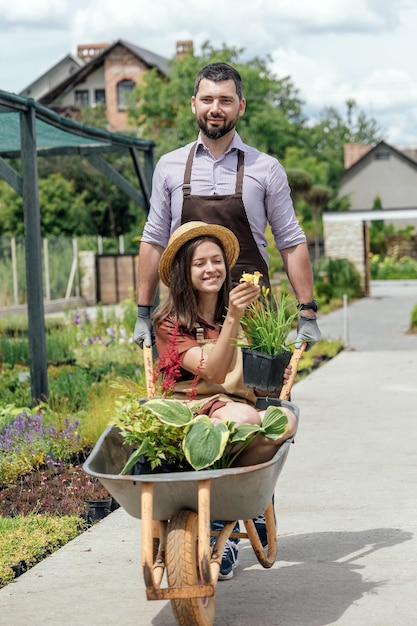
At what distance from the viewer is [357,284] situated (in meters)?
30.5

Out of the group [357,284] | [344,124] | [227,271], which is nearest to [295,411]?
[227,271]

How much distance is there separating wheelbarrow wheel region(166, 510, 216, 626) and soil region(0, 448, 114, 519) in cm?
210

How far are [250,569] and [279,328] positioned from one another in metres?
1.20

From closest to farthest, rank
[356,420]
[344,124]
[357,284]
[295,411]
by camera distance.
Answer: [295,411] → [356,420] → [357,284] → [344,124]

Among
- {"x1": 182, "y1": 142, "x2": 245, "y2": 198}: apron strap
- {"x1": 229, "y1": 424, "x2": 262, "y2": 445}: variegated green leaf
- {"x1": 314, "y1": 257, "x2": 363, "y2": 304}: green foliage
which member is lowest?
{"x1": 314, "y1": 257, "x2": 363, "y2": 304}: green foliage

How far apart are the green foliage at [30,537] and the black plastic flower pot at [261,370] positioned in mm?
1415

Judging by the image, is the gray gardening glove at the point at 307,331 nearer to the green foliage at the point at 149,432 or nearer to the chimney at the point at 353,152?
the green foliage at the point at 149,432

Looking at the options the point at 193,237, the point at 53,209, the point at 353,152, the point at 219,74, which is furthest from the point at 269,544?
the point at 353,152

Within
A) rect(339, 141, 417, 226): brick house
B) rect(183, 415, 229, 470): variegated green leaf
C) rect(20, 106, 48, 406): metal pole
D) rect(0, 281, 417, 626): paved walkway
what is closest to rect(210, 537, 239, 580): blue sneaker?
rect(0, 281, 417, 626): paved walkway

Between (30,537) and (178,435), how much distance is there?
5.68 ft

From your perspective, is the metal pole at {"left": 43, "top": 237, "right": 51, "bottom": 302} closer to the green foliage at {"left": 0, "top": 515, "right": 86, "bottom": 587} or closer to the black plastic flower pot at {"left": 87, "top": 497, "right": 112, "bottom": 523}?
the black plastic flower pot at {"left": 87, "top": 497, "right": 112, "bottom": 523}

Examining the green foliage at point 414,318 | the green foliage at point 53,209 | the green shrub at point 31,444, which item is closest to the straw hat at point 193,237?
the green shrub at point 31,444

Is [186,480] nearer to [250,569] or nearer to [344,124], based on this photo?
[250,569]

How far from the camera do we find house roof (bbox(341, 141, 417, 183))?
208ft
